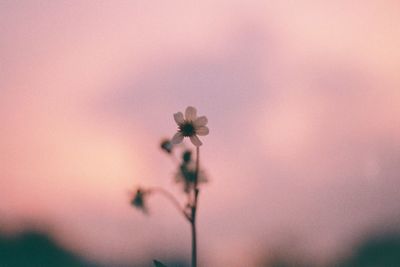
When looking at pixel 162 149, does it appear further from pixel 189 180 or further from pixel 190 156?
pixel 189 180

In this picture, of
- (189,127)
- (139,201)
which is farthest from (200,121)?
(139,201)

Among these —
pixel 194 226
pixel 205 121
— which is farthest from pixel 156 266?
pixel 205 121

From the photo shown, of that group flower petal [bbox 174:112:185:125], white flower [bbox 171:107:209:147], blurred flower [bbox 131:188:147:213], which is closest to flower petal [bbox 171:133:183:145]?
white flower [bbox 171:107:209:147]

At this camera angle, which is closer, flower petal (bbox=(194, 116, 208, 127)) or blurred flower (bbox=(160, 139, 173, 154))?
blurred flower (bbox=(160, 139, 173, 154))

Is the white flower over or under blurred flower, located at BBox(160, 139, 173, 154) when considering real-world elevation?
over

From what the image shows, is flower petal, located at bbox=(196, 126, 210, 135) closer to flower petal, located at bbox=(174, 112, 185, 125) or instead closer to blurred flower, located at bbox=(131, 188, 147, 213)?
flower petal, located at bbox=(174, 112, 185, 125)

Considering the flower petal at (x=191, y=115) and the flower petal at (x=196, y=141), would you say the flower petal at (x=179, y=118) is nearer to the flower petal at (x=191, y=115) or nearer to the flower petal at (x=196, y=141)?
the flower petal at (x=191, y=115)

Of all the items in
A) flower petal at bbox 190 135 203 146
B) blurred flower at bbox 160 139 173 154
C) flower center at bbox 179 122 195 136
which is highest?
flower center at bbox 179 122 195 136

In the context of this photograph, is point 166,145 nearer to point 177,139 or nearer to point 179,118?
point 177,139
